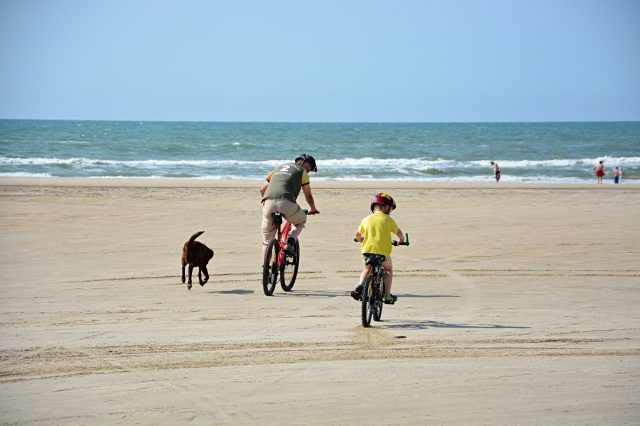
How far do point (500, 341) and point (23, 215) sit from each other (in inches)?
465

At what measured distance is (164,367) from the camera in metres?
6.08

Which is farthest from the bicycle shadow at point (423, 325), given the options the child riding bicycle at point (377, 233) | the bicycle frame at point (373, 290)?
the child riding bicycle at point (377, 233)

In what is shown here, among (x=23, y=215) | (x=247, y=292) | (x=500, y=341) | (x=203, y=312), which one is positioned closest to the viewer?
(x=500, y=341)

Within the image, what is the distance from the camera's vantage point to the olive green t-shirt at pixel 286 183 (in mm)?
9397

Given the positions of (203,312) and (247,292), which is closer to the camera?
(203,312)

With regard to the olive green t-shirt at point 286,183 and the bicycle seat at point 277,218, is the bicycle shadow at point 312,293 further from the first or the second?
the olive green t-shirt at point 286,183

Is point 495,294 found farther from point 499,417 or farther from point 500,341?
point 499,417

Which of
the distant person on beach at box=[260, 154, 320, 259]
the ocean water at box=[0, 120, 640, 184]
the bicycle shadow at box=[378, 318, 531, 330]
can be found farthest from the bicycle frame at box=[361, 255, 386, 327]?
the ocean water at box=[0, 120, 640, 184]

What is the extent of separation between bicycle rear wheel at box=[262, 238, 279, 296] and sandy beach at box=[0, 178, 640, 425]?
0.17 metres

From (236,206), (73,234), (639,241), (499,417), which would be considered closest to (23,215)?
(73,234)

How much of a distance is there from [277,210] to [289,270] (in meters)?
1.03

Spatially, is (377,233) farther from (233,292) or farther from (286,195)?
(233,292)

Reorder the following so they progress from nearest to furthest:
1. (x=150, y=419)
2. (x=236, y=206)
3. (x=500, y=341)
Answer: (x=150, y=419), (x=500, y=341), (x=236, y=206)

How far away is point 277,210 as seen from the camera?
9383mm
